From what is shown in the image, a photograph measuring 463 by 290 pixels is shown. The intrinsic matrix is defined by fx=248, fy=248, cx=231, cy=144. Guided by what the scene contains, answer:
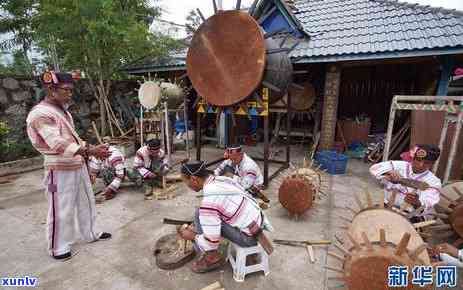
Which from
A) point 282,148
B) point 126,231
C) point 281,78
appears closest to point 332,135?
point 282,148

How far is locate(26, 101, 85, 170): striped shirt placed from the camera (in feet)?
7.70

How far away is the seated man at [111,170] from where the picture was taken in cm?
424

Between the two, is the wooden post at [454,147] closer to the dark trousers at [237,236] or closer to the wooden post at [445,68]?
the wooden post at [445,68]

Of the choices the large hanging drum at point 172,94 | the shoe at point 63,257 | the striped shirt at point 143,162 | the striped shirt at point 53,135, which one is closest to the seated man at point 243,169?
the striped shirt at point 143,162

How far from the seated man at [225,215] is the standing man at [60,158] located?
47.5 inches

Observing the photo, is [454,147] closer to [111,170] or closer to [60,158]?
[60,158]

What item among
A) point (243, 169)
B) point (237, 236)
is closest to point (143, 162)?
point (243, 169)

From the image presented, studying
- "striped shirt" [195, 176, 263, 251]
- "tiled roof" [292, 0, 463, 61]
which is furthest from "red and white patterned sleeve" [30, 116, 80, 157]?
"tiled roof" [292, 0, 463, 61]

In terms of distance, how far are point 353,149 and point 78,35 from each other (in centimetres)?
774

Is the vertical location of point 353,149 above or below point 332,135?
below

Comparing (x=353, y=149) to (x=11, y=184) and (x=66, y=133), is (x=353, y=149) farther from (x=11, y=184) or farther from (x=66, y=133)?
(x=11, y=184)

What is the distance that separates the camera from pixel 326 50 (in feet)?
18.5

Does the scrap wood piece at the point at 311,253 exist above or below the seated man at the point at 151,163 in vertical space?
below

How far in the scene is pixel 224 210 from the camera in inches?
86.8
